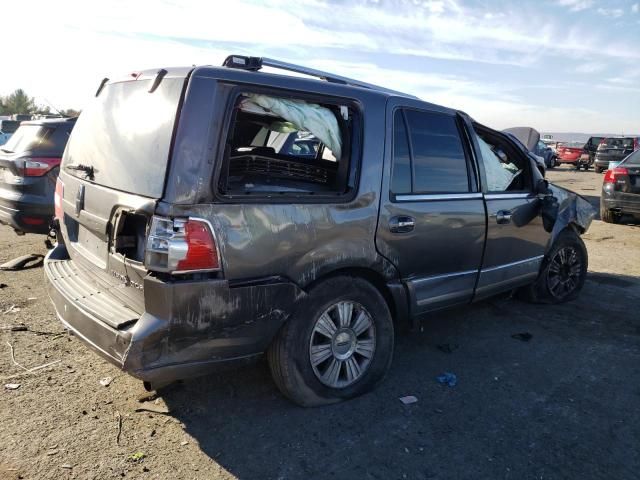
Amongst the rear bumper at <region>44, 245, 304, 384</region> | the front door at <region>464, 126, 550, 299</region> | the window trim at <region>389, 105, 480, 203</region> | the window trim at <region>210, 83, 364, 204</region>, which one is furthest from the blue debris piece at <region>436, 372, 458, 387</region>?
the window trim at <region>210, 83, 364, 204</region>

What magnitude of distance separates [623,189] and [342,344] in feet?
28.2

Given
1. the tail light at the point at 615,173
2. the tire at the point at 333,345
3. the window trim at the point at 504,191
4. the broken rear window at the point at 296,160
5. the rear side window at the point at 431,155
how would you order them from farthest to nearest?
the tail light at the point at 615,173 → the window trim at the point at 504,191 → the rear side window at the point at 431,155 → the tire at the point at 333,345 → the broken rear window at the point at 296,160

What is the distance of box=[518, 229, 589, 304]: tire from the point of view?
17.5 ft

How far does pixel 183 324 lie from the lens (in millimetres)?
2676

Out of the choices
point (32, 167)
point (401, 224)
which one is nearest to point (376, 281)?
point (401, 224)

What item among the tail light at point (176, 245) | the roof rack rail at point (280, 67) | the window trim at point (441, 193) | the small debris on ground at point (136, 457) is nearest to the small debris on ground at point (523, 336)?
Answer: the window trim at point (441, 193)

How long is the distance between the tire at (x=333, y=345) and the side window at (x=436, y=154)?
36.1 inches

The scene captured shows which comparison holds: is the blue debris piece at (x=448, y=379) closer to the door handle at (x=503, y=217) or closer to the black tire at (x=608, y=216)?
the door handle at (x=503, y=217)

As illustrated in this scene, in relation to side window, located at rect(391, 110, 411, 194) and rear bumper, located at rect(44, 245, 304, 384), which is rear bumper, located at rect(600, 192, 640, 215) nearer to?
side window, located at rect(391, 110, 411, 194)

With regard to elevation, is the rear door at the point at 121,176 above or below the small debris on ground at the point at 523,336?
above

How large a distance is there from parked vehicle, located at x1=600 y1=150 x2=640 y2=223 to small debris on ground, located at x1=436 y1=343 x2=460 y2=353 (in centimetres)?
715

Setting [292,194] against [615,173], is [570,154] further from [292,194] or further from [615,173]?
[292,194]

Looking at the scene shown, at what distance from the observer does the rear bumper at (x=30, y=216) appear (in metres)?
5.95

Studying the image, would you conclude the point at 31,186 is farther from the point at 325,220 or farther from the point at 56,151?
the point at 325,220
